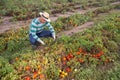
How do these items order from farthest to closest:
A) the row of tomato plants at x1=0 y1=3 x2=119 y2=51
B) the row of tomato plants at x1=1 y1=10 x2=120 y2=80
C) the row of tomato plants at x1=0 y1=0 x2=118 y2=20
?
1. the row of tomato plants at x1=0 y1=0 x2=118 y2=20
2. the row of tomato plants at x1=0 y1=3 x2=119 y2=51
3. the row of tomato plants at x1=1 y1=10 x2=120 y2=80

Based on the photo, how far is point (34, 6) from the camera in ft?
48.8

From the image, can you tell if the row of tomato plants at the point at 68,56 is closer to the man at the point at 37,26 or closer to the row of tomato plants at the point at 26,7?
the man at the point at 37,26

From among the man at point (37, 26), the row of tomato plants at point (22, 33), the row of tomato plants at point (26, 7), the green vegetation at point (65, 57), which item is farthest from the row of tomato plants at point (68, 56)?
the row of tomato plants at point (26, 7)

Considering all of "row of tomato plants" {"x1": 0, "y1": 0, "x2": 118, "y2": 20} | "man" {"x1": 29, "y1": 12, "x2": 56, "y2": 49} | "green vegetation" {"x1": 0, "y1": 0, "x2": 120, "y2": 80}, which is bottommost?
"row of tomato plants" {"x1": 0, "y1": 0, "x2": 118, "y2": 20}

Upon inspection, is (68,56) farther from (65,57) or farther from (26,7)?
(26,7)

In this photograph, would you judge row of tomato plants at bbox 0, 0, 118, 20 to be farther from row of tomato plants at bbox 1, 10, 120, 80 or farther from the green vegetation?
row of tomato plants at bbox 1, 10, 120, 80

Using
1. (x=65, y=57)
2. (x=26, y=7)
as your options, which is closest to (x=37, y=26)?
(x=65, y=57)

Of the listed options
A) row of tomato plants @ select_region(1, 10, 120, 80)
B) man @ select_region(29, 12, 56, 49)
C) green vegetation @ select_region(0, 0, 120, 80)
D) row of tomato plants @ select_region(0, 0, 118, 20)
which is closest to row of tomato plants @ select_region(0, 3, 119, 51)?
green vegetation @ select_region(0, 0, 120, 80)

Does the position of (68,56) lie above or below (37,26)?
below

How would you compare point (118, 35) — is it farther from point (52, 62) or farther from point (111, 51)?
point (52, 62)

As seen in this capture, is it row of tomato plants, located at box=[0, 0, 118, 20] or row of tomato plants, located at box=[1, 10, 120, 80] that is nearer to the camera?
row of tomato plants, located at box=[1, 10, 120, 80]

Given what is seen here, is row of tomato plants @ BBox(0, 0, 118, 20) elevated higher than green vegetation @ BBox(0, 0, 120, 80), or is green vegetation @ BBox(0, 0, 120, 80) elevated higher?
green vegetation @ BBox(0, 0, 120, 80)

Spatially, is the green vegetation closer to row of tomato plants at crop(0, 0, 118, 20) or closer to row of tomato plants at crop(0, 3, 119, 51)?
row of tomato plants at crop(0, 3, 119, 51)

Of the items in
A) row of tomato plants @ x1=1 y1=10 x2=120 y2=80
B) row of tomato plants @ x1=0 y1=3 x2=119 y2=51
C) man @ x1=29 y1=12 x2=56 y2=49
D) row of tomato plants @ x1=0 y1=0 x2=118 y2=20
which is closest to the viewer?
row of tomato plants @ x1=1 y1=10 x2=120 y2=80
